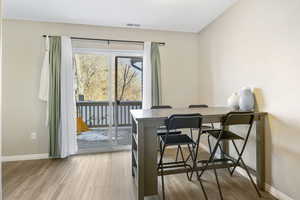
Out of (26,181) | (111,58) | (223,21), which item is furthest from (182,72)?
(26,181)

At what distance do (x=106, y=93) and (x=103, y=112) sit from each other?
1.47ft

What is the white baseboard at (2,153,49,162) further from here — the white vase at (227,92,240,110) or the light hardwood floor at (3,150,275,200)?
the white vase at (227,92,240,110)

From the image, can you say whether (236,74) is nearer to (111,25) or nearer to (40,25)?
(111,25)

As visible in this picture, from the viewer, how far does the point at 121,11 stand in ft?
9.25

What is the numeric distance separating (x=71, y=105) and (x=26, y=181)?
1326mm

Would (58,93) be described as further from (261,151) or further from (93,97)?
(261,151)

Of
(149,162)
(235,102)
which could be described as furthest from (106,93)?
(235,102)

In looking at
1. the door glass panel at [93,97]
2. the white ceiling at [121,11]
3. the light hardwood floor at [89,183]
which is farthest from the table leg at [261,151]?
the door glass panel at [93,97]

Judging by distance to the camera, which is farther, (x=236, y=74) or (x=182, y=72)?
(x=182, y=72)

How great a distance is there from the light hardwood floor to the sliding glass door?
731 mm

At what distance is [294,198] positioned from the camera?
1811 millimetres

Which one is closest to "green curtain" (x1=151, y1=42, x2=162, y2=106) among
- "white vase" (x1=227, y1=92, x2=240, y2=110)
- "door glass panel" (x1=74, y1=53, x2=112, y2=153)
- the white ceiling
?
the white ceiling

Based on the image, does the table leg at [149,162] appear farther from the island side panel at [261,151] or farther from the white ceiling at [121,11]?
the white ceiling at [121,11]

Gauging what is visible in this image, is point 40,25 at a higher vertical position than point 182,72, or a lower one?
higher
